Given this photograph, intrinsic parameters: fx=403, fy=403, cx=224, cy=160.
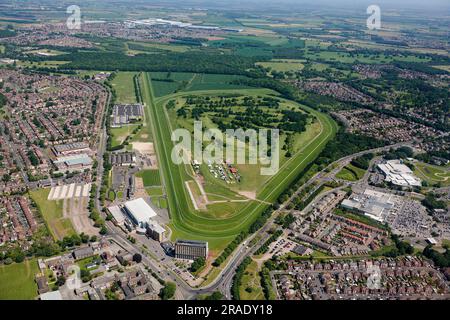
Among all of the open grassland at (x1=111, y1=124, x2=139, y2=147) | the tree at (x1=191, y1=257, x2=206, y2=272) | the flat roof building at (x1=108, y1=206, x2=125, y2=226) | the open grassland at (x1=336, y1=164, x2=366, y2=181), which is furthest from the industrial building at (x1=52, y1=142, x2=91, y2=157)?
the open grassland at (x1=336, y1=164, x2=366, y2=181)

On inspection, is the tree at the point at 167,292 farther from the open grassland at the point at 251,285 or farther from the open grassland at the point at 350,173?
the open grassland at the point at 350,173

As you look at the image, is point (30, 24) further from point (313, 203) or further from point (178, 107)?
point (313, 203)

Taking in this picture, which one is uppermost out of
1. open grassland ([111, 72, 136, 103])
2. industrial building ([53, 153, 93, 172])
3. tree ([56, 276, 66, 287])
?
open grassland ([111, 72, 136, 103])

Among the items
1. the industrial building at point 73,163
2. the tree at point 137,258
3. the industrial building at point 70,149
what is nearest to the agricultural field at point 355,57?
the industrial building at point 70,149

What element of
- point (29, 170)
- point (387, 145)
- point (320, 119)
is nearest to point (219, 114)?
point (320, 119)

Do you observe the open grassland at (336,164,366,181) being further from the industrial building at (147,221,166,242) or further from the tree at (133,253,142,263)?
the tree at (133,253,142,263)
